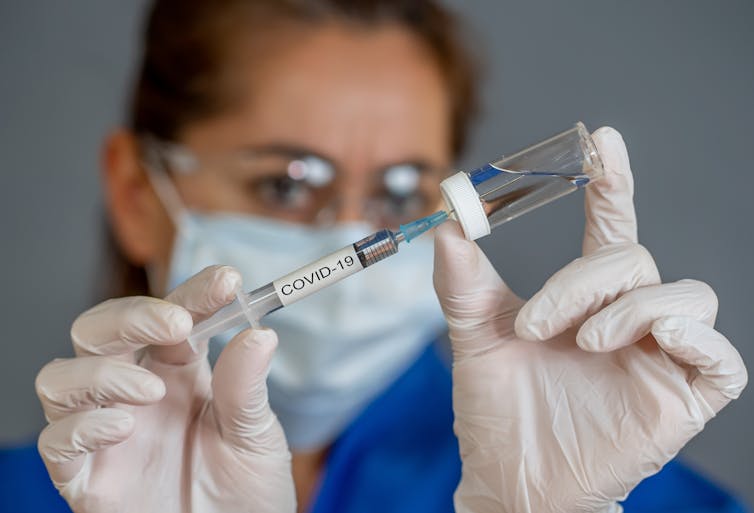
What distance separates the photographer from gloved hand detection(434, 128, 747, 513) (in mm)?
979

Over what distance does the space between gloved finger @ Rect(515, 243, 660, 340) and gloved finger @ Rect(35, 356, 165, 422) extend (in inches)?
20.7

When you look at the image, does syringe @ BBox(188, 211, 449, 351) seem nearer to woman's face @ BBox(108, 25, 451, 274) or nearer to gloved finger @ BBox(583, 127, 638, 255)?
gloved finger @ BBox(583, 127, 638, 255)

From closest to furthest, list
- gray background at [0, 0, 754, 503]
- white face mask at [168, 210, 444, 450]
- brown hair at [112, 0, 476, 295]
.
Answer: white face mask at [168, 210, 444, 450] → brown hair at [112, 0, 476, 295] → gray background at [0, 0, 754, 503]

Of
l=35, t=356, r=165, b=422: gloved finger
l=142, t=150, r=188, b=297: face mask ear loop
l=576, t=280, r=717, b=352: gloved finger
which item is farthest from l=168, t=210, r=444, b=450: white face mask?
l=576, t=280, r=717, b=352: gloved finger

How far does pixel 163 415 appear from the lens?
3.77ft

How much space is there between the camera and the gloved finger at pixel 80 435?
1006mm

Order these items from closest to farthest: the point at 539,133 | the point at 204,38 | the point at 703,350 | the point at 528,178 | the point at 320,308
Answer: the point at 703,350 < the point at 528,178 < the point at 320,308 < the point at 204,38 < the point at 539,133

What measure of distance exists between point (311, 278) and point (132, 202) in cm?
109

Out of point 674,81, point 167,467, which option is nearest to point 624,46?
point 674,81

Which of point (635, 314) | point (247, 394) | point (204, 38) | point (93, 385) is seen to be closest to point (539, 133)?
point (204, 38)

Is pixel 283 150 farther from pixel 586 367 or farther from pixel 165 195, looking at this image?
pixel 586 367

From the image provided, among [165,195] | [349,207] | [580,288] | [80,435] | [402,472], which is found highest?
[165,195]

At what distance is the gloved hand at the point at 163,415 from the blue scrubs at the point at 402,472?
1.96ft

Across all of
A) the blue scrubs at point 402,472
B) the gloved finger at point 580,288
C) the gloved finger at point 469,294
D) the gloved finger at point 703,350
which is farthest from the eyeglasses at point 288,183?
the gloved finger at point 703,350
